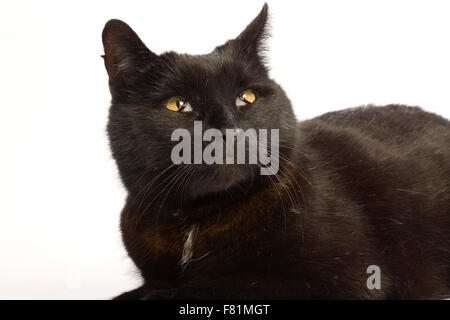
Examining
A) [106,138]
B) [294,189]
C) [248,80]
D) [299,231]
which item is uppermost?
[248,80]

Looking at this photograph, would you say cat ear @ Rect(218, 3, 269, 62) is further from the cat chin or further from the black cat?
the cat chin

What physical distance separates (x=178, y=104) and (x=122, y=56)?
32 centimetres

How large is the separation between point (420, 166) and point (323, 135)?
419mm

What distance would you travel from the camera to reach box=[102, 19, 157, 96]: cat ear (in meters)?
2.31

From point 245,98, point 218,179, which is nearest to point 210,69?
point 245,98

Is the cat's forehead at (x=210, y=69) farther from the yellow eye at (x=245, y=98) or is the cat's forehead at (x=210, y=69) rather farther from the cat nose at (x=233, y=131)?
the cat nose at (x=233, y=131)

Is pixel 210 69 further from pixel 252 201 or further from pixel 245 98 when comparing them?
pixel 252 201

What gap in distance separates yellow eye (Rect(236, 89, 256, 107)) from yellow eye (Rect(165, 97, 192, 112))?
184 millimetres

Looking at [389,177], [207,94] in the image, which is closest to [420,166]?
[389,177]

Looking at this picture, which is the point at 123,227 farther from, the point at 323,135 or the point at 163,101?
the point at 323,135

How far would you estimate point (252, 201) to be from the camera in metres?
2.28

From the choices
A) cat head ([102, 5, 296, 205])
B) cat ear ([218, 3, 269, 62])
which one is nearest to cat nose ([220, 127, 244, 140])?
cat head ([102, 5, 296, 205])

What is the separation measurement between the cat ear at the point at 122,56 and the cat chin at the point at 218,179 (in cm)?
48

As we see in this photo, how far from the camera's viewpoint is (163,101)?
2.24 meters
